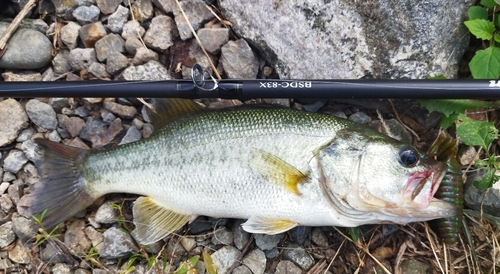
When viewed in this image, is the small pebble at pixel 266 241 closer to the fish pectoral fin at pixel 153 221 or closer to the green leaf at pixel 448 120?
the fish pectoral fin at pixel 153 221

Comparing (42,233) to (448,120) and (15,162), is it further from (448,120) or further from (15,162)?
(448,120)

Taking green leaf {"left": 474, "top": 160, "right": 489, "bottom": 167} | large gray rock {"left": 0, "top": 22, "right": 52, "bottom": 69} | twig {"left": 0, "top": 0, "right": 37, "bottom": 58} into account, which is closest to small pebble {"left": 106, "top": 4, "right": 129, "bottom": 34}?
large gray rock {"left": 0, "top": 22, "right": 52, "bottom": 69}

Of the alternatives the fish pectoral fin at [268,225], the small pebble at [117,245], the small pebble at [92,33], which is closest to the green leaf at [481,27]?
Answer: the fish pectoral fin at [268,225]

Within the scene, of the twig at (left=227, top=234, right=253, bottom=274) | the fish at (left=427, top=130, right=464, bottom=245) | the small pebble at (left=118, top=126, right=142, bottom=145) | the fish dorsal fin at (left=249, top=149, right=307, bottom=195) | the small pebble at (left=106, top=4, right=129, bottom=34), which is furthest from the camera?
the small pebble at (left=106, top=4, right=129, bottom=34)

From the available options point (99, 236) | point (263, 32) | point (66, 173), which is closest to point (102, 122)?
point (66, 173)

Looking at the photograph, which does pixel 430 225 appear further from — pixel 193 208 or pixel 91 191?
pixel 91 191

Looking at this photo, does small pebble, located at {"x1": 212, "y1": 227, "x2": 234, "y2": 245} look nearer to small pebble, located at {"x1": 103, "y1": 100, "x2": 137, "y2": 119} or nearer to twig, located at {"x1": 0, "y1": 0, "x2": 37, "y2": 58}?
small pebble, located at {"x1": 103, "y1": 100, "x2": 137, "y2": 119}
